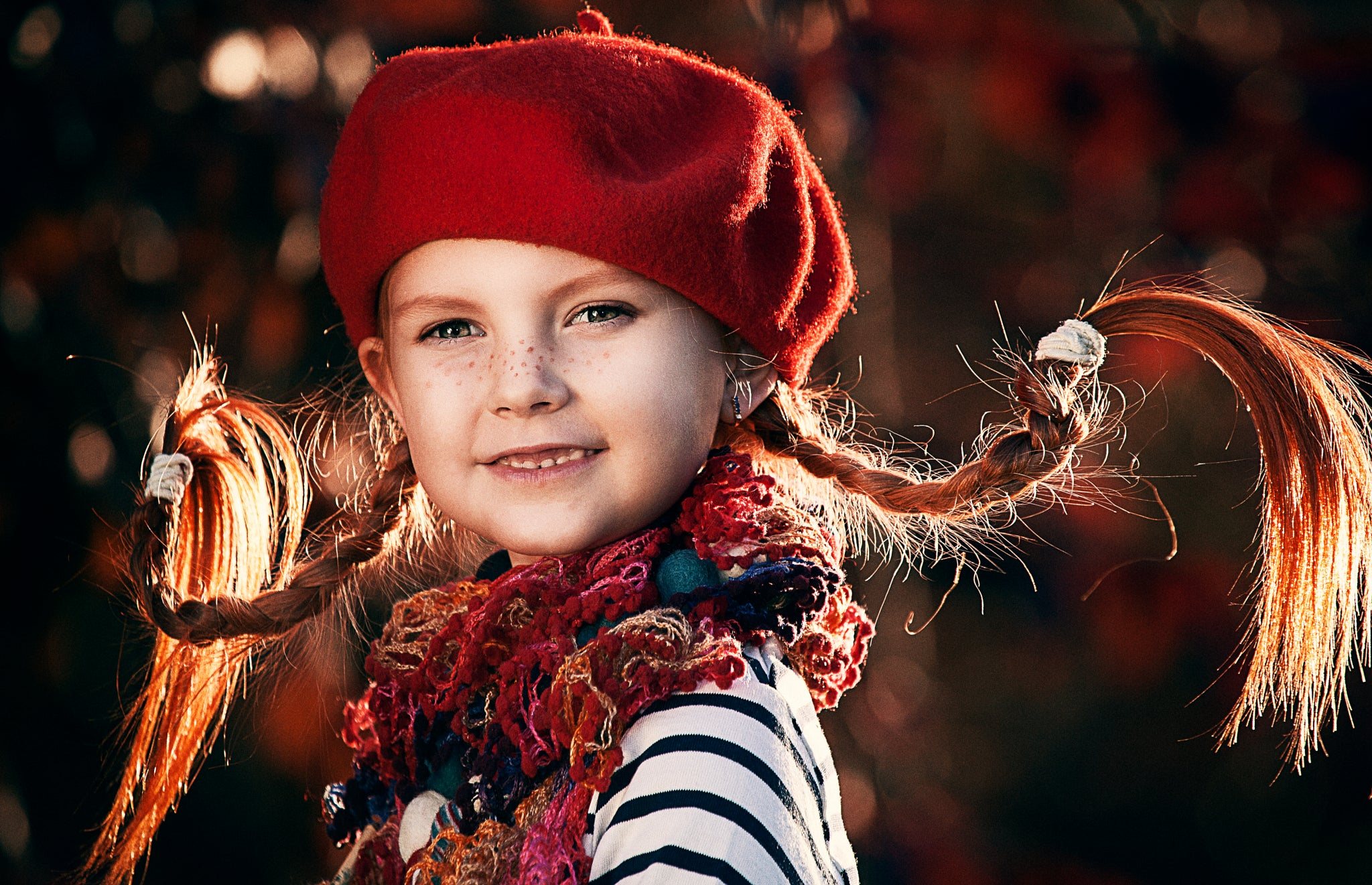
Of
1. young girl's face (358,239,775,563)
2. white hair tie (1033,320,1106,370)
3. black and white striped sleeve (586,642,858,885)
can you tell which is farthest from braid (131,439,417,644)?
white hair tie (1033,320,1106,370)

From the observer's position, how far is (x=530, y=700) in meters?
0.94

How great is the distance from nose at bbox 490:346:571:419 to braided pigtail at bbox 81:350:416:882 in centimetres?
33

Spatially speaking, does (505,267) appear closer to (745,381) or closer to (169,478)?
(745,381)

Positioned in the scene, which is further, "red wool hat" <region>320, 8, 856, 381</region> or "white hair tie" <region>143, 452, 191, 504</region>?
"white hair tie" <region>143, 452, 191, 504</region>

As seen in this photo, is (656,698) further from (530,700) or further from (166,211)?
(166,211)

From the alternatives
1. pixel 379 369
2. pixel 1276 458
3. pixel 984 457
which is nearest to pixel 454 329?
pixel 379 369

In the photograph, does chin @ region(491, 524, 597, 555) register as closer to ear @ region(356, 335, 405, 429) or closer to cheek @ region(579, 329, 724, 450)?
cheek @ region(579, 329, 724, 450)

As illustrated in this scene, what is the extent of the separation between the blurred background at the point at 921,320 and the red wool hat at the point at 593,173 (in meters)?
0.67

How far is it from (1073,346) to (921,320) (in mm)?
1037

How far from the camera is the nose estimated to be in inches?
37.6

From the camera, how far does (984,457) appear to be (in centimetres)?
104

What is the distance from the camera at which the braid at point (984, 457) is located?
3.31 feet

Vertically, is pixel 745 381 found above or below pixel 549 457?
above

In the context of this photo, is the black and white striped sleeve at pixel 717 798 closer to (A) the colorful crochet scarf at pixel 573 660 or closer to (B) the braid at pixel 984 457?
(A) the colorful crochet scarf at pixel 573 660
